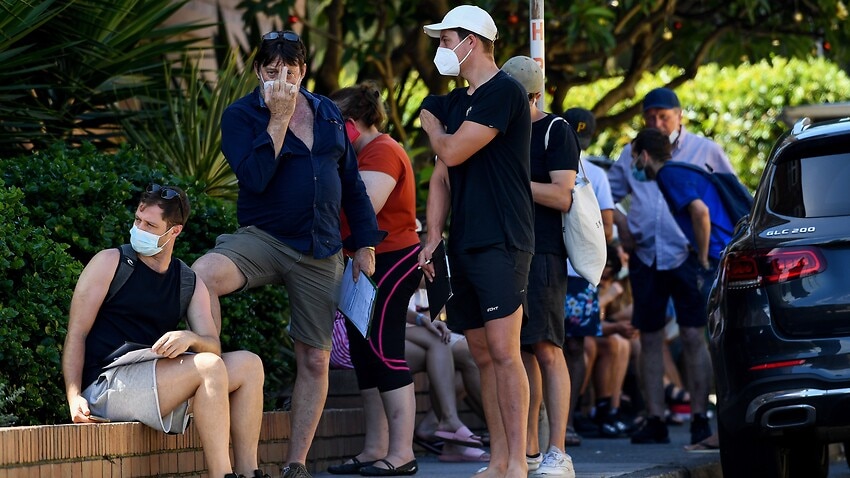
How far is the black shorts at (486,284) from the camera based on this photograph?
604 cm

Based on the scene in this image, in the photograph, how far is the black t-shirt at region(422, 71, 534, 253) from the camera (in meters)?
6.04

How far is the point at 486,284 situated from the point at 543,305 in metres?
0.75

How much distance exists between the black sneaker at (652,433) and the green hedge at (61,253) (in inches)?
106

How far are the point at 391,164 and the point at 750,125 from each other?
15.9 m

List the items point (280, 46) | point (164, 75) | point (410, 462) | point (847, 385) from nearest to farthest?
point (847, 385)
point (280, 46)
point (410, 462)
point (164, 75)

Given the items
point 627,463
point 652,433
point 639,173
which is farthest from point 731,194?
point 627,463

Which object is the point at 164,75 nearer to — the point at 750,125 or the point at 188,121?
the point at 188,121

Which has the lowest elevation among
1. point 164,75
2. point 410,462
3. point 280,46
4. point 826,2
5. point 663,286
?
point 410,462

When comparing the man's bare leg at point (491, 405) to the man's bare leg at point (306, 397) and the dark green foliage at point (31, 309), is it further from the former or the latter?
the dark green foliage at point (31, 309)

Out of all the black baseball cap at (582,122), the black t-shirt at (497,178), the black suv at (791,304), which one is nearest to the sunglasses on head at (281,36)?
the black t-shirt at (497,178)

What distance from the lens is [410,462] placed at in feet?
22.9

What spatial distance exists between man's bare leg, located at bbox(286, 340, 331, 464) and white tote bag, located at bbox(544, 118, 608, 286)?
128 centimetres

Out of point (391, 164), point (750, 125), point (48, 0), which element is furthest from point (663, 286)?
point (750, 125)

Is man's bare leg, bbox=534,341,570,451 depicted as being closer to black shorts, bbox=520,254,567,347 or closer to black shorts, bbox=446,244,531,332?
black shorts, bbox=520,254,567,347
